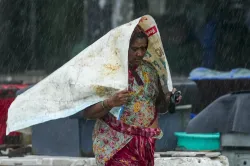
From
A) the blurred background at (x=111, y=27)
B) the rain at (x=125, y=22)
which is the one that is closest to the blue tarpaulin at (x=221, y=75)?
the rain at (x=125, y=22)

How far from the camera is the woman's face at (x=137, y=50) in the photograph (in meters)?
4.80

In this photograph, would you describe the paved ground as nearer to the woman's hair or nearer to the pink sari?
the pink sari

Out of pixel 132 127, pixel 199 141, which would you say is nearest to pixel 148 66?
pixel 132 127

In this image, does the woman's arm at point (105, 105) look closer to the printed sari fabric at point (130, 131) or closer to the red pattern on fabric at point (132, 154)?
the printed sari fabric at point (130, 131)

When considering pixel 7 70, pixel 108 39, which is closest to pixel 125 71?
pixel 108 39

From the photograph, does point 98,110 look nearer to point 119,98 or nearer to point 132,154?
point 119,98

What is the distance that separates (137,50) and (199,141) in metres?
2.56

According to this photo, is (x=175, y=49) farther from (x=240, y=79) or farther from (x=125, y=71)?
(x=125, y=71)

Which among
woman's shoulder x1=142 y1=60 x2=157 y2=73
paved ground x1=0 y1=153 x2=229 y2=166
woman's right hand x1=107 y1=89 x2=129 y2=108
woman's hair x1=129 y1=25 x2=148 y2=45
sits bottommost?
paved ground x1=0 y1=153 x2=229 y2=166

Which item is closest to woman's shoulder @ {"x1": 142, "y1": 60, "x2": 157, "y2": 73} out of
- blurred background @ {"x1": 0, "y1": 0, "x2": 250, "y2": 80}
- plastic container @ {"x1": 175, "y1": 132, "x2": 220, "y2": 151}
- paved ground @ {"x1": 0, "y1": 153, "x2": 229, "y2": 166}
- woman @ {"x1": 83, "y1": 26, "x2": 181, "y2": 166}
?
woman @ {"x1": 83, "y1": 26, "x2": 181, "y2": 166}

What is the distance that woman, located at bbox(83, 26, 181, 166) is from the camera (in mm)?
4805

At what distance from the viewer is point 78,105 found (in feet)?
15.5

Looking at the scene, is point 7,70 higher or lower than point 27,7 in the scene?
lower

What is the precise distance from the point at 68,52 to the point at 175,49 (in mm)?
1952
